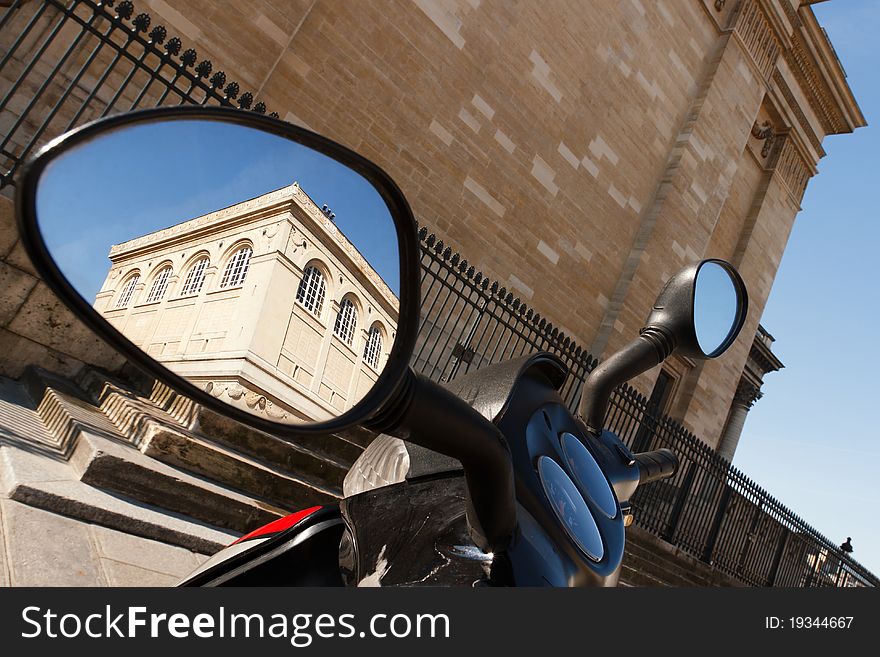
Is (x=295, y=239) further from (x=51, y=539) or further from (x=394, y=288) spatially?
(x=51, y=539)

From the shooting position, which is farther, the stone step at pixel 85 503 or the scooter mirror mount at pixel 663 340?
the stone step at pixel 85 503

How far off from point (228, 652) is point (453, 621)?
0.93ft

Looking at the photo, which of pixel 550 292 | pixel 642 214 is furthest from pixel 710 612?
pixel 642 214

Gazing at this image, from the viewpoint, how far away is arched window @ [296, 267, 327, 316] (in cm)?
87

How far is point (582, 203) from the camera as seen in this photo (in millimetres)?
13812

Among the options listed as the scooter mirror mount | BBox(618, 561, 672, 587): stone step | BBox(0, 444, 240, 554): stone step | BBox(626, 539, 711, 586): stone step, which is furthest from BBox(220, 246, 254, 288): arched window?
BBox(626, 539, 711, 586): stone step

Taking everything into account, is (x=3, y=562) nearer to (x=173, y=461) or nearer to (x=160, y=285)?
(x=160, y=285)

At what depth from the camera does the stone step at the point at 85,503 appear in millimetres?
2971

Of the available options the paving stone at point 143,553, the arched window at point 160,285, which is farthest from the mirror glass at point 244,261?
the paving stone at point 143,553

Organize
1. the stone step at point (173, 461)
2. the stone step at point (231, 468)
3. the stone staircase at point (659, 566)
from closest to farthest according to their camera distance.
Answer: the stone step at point (173, 461)
the stone step at point (231, 468)
the stone staircase at point (659, 566)

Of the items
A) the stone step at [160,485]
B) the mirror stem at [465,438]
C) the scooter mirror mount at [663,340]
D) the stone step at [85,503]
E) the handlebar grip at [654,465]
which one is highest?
the scooter mirror mount at [663,340]

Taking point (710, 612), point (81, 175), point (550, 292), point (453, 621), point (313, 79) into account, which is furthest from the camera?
point (550, 292)

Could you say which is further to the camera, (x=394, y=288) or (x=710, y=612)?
(x=710, y=612)

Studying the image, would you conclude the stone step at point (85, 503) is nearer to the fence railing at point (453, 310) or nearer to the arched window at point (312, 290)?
the fence railing at point (453, 310)
